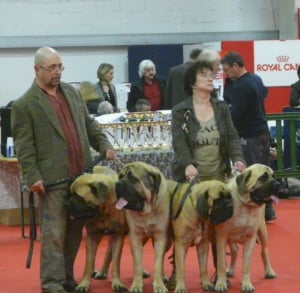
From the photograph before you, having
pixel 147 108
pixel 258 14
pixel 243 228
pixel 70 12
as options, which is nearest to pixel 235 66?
pixel 147 108

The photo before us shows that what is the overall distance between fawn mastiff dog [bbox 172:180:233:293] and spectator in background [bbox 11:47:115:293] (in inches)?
25.4

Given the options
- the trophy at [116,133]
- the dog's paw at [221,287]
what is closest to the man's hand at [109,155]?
the dog's paw at [221,287]

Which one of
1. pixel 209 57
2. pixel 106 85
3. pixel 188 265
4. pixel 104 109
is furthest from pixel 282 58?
pixel 209 57

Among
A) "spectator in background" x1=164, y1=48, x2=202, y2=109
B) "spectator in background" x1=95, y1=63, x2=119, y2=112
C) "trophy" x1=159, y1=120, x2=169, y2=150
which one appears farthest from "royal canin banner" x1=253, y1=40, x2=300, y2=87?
"trophy" x1=159, y1=120, x2=169, y2=150

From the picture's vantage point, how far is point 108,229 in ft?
17.5

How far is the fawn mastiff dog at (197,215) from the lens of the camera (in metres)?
5.00

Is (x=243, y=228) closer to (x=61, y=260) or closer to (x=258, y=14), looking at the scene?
(x=61, y=260)

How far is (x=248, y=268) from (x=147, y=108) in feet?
13.2

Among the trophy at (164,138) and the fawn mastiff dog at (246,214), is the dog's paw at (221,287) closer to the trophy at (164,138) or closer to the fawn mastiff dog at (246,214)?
the fawn mastiff dog at (246,214)

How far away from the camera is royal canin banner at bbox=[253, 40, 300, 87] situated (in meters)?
13.1

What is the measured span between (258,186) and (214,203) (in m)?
0.31

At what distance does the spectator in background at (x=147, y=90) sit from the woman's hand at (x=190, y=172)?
4.93 metres

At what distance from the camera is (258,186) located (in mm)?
5102

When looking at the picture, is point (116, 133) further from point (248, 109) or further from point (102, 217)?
point (102, 217)
